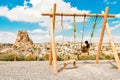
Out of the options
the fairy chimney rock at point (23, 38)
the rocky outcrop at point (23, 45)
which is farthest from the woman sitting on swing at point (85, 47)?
the fairy chimney rock at point (23, 38)

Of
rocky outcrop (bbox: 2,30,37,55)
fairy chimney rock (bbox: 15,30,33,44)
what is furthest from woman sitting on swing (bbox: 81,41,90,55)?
fairy chimney rock (bbox: 15,30,33,44)

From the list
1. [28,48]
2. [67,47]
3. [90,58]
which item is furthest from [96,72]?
[28,48]

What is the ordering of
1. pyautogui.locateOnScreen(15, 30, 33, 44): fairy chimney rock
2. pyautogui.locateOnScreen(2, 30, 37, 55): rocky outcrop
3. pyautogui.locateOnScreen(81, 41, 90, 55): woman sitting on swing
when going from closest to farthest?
pyautogui.locateOnScreen(81, 41, 90, 55): woman sitting on swing → pyautogui.locateOnScreen(2, 30, 37, 55): rocky outcrop → pyautogui.locateOnScreen(15, 30, 33, 44): fairy chimney rock

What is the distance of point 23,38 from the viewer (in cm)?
3059

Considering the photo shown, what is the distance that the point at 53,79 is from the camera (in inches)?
428

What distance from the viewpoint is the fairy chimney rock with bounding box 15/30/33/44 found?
99.5 feet

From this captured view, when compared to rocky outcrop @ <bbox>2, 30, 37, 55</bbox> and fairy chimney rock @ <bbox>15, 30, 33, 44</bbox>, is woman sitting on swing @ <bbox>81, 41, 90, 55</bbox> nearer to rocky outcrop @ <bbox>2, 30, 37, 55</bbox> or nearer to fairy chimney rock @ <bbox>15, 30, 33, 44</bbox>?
rocky outcrop @ <bbox>2, 30, 37, 55</bbox>

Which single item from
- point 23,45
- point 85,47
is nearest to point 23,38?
point 23,45

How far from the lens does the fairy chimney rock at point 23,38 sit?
30314 mm

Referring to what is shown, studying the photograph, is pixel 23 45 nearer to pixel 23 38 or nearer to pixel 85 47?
pixel 23 38

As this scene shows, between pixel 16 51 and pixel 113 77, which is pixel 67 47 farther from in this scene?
pixel 113 77

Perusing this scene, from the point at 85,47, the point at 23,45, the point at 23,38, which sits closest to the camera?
the point at 85,47

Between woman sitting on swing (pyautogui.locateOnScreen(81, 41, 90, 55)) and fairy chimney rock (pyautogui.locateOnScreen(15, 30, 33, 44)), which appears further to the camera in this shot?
fairy chimney rock (pyautogui.locateOnScreen(15, 30, 33, 44))

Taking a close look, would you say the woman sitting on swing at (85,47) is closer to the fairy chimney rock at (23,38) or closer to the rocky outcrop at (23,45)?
the rocky outcrop at (23,45)
